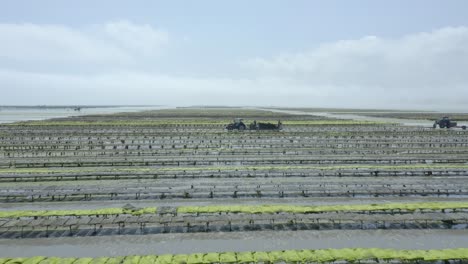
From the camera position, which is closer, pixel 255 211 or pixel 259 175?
pixel 255 211

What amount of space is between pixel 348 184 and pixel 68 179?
19662 millimetres

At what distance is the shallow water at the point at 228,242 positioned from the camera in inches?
479

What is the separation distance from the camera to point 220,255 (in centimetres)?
1093

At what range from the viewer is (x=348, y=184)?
20266mm

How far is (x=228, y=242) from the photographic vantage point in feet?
41.9

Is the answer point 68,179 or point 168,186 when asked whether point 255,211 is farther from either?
point 68,179

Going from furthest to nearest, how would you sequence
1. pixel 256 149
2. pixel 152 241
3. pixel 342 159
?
pixel 256 149, pixel 342 159, pixel 152 241

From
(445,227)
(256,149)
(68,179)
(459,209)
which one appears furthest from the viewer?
(256,149)

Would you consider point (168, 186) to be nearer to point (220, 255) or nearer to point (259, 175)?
point (259, 175)

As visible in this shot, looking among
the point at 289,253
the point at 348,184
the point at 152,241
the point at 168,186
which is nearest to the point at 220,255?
the point at 289,253

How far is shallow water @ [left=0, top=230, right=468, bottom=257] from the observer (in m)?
12.2

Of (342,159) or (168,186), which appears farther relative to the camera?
(342,159)

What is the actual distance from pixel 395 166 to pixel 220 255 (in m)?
21.0

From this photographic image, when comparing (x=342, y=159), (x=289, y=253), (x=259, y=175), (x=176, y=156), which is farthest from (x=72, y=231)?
(x=342, y=159)
